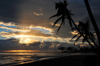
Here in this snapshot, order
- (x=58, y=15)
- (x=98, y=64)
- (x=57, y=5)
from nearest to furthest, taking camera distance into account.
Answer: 1. (x=98, y=64)
2. (x=57, y=5)
3. (x=58, y=15)

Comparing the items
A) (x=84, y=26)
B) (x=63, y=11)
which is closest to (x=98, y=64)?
(x=84, y=26)

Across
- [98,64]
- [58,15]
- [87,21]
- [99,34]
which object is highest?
[58,15]

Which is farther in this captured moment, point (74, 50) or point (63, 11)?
point (74, 50)

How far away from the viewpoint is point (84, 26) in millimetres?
9734

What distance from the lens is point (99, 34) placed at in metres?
4.88

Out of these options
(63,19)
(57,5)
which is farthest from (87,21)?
(57,5)

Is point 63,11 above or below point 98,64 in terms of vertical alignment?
above

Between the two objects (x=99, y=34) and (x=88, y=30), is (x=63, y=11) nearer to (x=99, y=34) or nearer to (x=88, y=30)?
(x=88, y=30)

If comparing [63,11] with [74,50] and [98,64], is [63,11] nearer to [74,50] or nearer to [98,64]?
[98,64]

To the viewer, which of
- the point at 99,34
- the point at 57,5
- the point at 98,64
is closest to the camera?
the point at 99,34

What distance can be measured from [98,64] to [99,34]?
9.02 ft

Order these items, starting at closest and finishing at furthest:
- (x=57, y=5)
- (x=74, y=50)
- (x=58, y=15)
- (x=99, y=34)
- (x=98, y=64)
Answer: (x=99, y=34) → (x=98, y=64) → (x=57, y=5) → (x=58, y=15) → (x=74, y=50)

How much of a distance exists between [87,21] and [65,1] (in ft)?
10.7

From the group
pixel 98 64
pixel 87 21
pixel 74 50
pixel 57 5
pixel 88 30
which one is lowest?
pixel 74 50
